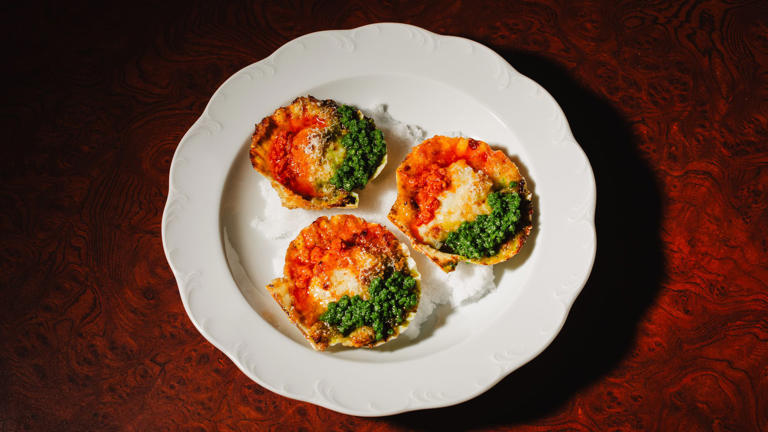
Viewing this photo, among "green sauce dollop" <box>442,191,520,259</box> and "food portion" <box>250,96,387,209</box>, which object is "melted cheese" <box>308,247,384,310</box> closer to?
"food portion" <box>250,96,387,209</box>

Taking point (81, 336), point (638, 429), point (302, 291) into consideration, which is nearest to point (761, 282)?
point (638, 429)

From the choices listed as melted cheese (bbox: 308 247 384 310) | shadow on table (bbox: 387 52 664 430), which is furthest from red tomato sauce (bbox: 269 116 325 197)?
shadow on table (bbox: 387 52 664 430)

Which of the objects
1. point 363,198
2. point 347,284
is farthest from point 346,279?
point 363,198

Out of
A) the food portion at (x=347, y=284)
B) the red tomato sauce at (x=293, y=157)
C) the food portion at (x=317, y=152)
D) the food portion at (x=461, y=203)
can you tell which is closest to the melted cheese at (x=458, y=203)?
the food portion at (x=461, y=203)

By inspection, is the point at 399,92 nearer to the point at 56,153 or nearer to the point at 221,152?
the point at 221,152

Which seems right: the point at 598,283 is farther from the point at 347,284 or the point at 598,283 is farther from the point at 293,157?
the point at 293,157

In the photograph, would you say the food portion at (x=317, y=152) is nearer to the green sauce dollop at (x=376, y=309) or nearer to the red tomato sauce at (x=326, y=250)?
the red tomato sauce at (x=326, y=250)
